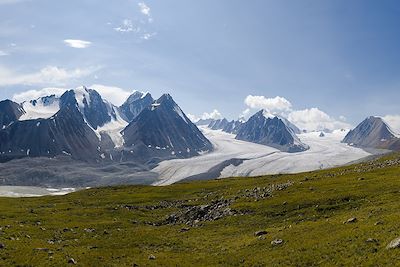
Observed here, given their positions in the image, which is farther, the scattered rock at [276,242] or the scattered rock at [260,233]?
the scattered rock at [260,233]

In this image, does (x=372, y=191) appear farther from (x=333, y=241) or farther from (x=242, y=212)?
(x=333, y=241)

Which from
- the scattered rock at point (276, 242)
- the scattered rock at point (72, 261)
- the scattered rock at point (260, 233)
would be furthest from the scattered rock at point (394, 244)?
the scattered rock at point (72, 261)

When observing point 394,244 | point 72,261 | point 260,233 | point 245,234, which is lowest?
point 245,234

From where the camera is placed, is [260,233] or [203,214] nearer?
[260,233]

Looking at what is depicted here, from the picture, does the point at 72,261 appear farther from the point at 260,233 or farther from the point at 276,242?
the point at 260,233

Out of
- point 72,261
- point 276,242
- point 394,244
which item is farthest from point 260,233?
point 72,261

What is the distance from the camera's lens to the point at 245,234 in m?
46.3

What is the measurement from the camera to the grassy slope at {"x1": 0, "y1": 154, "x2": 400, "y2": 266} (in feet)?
111

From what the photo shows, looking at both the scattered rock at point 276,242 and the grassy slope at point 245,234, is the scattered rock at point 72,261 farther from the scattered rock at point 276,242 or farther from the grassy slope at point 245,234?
the scattered rock at point 276,242

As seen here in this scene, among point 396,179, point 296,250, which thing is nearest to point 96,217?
point 296,250

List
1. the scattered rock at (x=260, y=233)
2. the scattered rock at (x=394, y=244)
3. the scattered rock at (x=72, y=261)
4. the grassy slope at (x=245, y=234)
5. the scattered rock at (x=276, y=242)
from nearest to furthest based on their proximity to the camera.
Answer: the scattered rock at (x=394, y=244), the grassy slope at (x=245, y=234), the scattered rock at (x=72, y=261), the scattered rock at (x=276, y=242), the scattered rock at (x=260, y=233)

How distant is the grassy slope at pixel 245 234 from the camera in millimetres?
33750

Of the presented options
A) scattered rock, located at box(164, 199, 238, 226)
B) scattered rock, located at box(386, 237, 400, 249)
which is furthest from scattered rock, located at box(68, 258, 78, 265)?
scattered rock, located at box(386, 237, 400, 249)

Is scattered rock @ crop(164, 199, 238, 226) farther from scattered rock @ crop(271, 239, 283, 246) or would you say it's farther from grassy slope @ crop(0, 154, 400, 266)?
scattered rock @ crop(271, 239, 283, 246)
